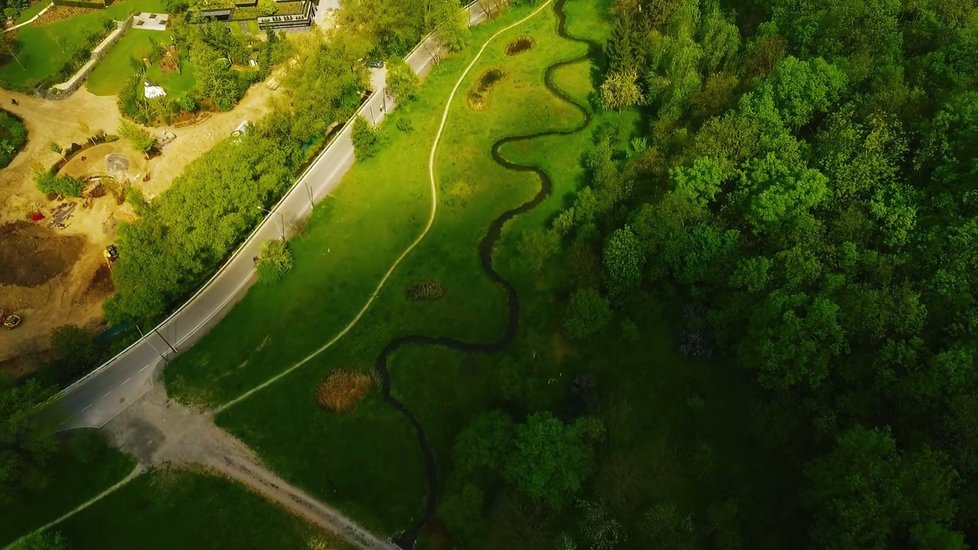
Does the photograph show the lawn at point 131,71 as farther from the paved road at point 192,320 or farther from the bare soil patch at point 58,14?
the paved road at point 192,320

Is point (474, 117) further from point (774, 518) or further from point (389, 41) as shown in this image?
point (774, 518)

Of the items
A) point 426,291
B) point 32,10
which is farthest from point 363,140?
point 32,10

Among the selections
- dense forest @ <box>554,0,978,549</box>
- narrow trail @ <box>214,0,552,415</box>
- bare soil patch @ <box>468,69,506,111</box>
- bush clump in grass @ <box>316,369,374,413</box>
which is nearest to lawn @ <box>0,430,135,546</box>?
narrow trail @ <box>214,0,552,415</box>

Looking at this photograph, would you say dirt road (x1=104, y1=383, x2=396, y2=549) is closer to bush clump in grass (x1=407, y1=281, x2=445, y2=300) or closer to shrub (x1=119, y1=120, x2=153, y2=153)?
bush clump in grass (x1=407, y1=281, x2=445, y2=300)

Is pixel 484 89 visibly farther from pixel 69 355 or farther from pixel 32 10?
pixel 32 10

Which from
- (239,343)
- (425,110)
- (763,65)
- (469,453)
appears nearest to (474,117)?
(425,110)

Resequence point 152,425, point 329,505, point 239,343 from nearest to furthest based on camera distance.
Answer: point 329,505, point 152,425, point 239,343
